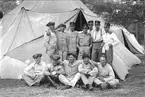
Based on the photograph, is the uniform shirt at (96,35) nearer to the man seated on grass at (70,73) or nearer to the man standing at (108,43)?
Result: the man standing at (108,43)

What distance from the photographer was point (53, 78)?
6.92m

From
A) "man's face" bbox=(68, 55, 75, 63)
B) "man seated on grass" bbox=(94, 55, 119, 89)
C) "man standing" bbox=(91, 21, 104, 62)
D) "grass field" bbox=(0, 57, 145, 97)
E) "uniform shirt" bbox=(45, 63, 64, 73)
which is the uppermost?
"man standing" bbox=(91, 21, 104, 62)

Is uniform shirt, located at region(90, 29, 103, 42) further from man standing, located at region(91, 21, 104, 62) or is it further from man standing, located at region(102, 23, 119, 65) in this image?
man standing, located at region(102, 23, 119, 65)

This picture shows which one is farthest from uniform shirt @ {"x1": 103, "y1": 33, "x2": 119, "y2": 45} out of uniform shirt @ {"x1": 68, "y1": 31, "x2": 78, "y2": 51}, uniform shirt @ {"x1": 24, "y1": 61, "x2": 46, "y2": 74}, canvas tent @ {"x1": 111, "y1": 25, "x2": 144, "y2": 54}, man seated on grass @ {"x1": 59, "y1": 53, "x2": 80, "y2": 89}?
canvas tent @ {"x1": 111, "y1": 25, "x2": 144, "y2": 54}

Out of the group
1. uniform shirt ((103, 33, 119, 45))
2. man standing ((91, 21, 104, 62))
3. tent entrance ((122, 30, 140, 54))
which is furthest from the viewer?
tent entrance ((122, 30, 140, 54))

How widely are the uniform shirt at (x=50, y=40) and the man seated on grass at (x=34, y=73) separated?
0.49 meters

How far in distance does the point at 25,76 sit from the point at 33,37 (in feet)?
7.19

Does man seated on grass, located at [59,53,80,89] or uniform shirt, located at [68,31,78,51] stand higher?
uniform shirt, located at [68,31,78,51]

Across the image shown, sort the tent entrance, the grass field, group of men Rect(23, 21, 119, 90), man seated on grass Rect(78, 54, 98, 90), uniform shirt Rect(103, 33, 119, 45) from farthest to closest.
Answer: the tent entrance
uniform shirt Rect(103, 33, 119, 45)
group of men Rect(23, 21, 119, 90)
man seated on grass Rect(78, 54, 98, 90)
the grass field

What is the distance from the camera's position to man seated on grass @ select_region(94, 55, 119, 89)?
6.67m

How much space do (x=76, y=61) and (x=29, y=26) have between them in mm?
2945

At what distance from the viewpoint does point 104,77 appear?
682 cm

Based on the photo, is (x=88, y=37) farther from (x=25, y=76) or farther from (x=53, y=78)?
(x=25, y=76)

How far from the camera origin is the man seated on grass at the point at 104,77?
6668mm
